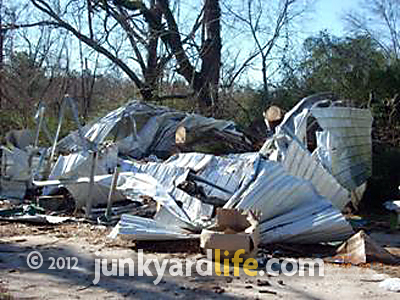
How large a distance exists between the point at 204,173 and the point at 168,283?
386cm

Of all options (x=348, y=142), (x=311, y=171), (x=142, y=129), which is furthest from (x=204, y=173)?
(x=142, y=129)

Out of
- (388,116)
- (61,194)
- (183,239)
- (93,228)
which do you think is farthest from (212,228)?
(388,116)

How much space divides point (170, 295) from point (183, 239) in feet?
6.24

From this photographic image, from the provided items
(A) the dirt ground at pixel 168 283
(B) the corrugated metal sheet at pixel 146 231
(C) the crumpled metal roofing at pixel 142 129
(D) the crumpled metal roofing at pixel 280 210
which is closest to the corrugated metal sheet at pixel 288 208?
(D) the crumpled metal roofing at pixel 280 210

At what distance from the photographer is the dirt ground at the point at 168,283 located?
4309 millimetres

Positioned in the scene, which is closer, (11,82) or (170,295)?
(170,295)

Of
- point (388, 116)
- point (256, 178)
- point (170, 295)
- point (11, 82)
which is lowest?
point (170, 295)

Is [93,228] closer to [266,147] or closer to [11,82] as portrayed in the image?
[266,147]

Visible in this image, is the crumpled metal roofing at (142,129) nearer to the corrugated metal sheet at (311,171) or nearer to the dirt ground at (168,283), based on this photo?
the corrugated metal sheet at (311,171)

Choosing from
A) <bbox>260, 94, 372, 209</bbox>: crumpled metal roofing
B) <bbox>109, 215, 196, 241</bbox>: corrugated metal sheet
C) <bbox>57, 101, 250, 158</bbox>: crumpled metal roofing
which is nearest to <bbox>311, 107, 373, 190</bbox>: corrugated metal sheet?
<bbox>260, 94, 372, 209</bbox>: crumpled metal roofing

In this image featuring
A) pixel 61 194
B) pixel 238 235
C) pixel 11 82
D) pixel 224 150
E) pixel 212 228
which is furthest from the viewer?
pixel 11 82

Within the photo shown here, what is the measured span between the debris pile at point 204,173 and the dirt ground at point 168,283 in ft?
2.28

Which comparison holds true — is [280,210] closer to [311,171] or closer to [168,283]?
[311,171]

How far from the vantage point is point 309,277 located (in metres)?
4.93
